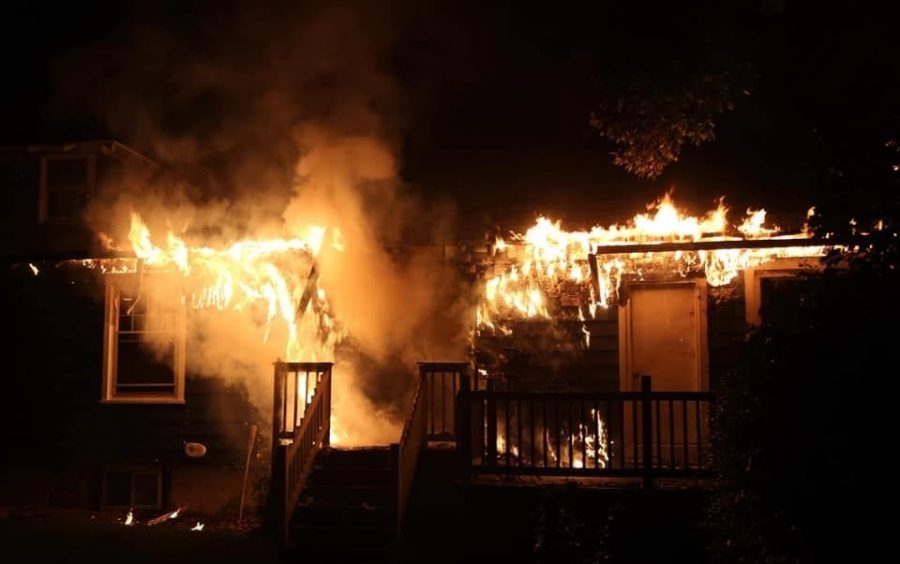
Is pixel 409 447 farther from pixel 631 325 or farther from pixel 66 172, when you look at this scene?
pixel 66 172

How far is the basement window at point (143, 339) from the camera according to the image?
12.4m

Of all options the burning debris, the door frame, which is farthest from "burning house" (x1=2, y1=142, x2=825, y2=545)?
the burning debris

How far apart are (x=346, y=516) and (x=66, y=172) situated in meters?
7.93

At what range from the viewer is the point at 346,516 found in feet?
29.3

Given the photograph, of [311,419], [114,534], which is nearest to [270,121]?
[311,419]

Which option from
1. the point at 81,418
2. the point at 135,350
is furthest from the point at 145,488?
the point at 135,350

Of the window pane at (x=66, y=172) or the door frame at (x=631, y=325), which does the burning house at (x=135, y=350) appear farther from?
the door frame at (x=631, y=325)

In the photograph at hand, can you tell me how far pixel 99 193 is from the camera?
512 inches

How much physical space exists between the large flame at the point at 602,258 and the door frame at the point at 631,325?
134 mm

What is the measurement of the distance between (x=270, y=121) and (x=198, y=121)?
1.57 metres

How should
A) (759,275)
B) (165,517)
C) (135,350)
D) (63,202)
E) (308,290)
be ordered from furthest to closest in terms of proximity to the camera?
(63,202), (135,350), (165,517), (308,290), (759,275)

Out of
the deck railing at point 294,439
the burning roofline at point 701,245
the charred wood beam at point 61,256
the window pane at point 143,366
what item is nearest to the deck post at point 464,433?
the deck railing at point 294,439

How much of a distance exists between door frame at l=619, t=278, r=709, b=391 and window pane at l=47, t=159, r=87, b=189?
8.62 meters

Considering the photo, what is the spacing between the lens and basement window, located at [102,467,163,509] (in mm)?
12359
